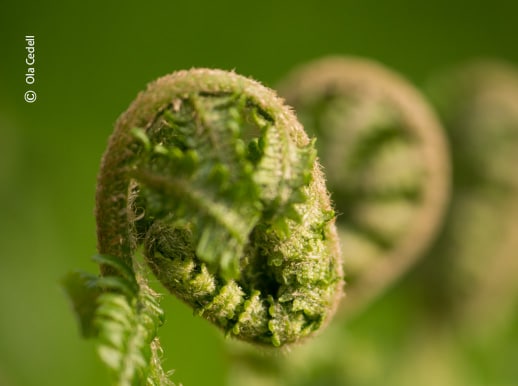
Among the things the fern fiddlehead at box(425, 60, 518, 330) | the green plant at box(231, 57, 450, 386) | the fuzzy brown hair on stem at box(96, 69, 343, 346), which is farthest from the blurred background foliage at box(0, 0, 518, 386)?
the fuzzy brown hair on stem at box(96, 69, 343, 346)

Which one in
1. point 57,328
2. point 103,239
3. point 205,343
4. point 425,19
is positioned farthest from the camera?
point 425,19

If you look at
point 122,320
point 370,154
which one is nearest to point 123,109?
point 370,154

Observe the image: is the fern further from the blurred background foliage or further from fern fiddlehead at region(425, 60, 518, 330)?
fern fiddlehead at region(425, 60, 518, 330)

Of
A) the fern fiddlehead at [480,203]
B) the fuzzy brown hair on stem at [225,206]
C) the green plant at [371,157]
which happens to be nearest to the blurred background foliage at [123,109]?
the fern fiddlehead at [480,203]

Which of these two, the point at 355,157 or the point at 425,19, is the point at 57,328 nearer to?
the point at 355,157

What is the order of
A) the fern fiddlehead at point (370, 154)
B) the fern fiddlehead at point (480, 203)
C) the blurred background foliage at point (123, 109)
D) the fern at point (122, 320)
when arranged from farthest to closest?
the blurred background foliage at point (123, 109)
the fern fiddlehead at point (480, 203)
the fern fiddlehead at point (370, 154)
the fern at point (122, 320)

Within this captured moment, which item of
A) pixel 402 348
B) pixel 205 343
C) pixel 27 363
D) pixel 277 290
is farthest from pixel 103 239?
pixel 205 343

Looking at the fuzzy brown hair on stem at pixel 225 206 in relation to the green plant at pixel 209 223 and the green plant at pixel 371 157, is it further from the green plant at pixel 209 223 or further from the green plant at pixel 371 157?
the green plant at pixel 371 157
